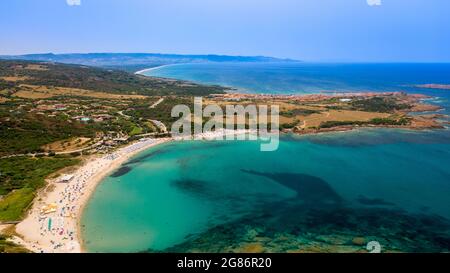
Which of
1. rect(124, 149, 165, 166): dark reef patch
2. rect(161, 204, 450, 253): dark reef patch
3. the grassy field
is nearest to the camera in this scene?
rect(161, 204, 450, 253): dark reef patch

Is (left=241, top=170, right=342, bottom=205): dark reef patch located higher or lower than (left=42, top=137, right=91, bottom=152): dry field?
lower

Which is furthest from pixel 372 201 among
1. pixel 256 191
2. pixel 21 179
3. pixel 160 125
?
pixel 160 125

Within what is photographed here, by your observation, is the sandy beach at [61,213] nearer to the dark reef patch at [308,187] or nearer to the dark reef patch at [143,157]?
the dark reef patch at [143,157]

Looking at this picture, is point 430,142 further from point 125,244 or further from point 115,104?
point 115,104

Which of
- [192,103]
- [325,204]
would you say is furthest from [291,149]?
[192,103]

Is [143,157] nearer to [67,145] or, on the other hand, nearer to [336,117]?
[67,145]

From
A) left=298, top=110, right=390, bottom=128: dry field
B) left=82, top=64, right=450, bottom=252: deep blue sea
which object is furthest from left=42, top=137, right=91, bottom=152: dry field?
left=298, top=110, right=390, bottom=128: dry field

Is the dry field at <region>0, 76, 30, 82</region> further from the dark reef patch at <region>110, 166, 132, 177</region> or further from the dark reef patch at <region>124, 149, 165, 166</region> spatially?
the dark reef patch at <region>110, 166, 132, 177</region>
